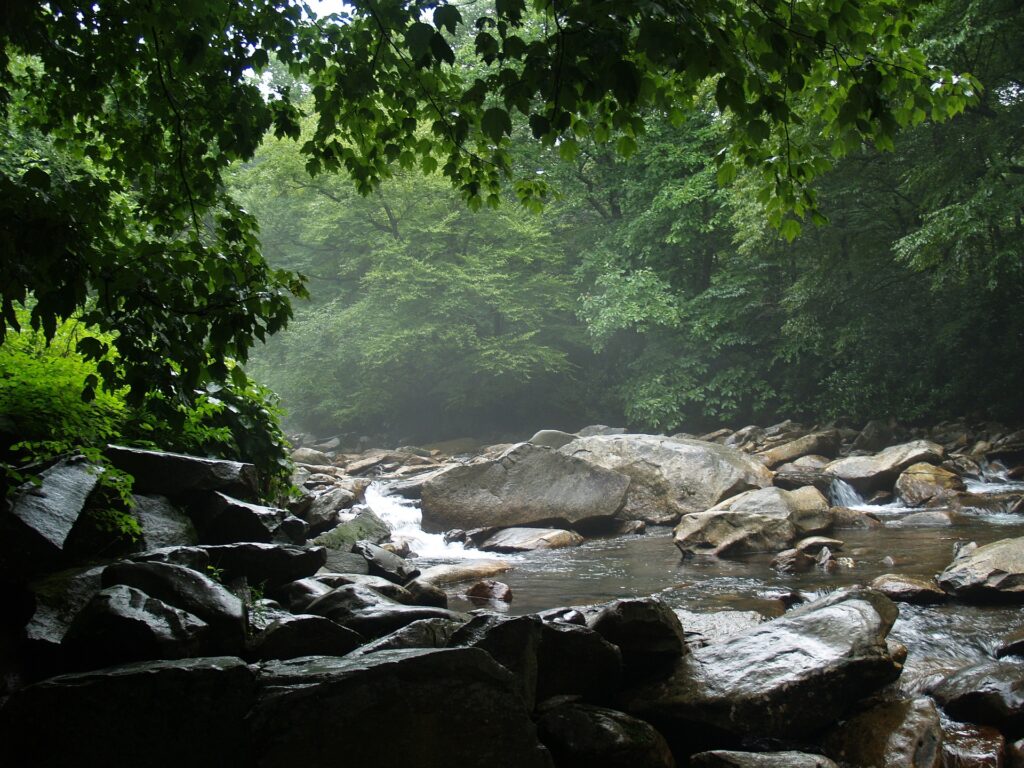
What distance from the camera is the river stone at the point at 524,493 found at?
482 inches

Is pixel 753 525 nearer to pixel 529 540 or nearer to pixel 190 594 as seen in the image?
pixel 529 540

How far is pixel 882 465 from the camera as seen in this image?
43.5ft

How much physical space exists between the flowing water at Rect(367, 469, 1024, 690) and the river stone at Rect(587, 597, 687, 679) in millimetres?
1652

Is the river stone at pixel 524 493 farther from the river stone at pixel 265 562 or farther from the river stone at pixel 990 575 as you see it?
the river stone at pixel 265 562

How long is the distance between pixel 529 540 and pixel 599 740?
308 inches

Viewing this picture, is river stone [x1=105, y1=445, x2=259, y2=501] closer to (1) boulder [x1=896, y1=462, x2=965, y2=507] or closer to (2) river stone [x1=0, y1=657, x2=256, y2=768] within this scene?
(2) river stone [x1=0, y1=657, x2=256, y2=768]

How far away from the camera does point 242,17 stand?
420cm

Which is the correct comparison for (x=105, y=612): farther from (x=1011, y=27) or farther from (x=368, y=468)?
(x=368, y=468)

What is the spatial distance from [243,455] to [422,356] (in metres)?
21.7

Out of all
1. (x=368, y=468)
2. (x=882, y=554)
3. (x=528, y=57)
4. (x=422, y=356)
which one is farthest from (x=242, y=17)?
(x=422, y=356)

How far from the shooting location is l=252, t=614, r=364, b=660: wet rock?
12.3 feet

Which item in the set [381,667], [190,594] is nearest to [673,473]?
[190,594]

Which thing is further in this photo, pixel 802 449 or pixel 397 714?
pixel 802 449

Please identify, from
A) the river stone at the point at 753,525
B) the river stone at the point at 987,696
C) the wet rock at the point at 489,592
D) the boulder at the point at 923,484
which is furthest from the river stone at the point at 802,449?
the river stone at the point at 987,696
